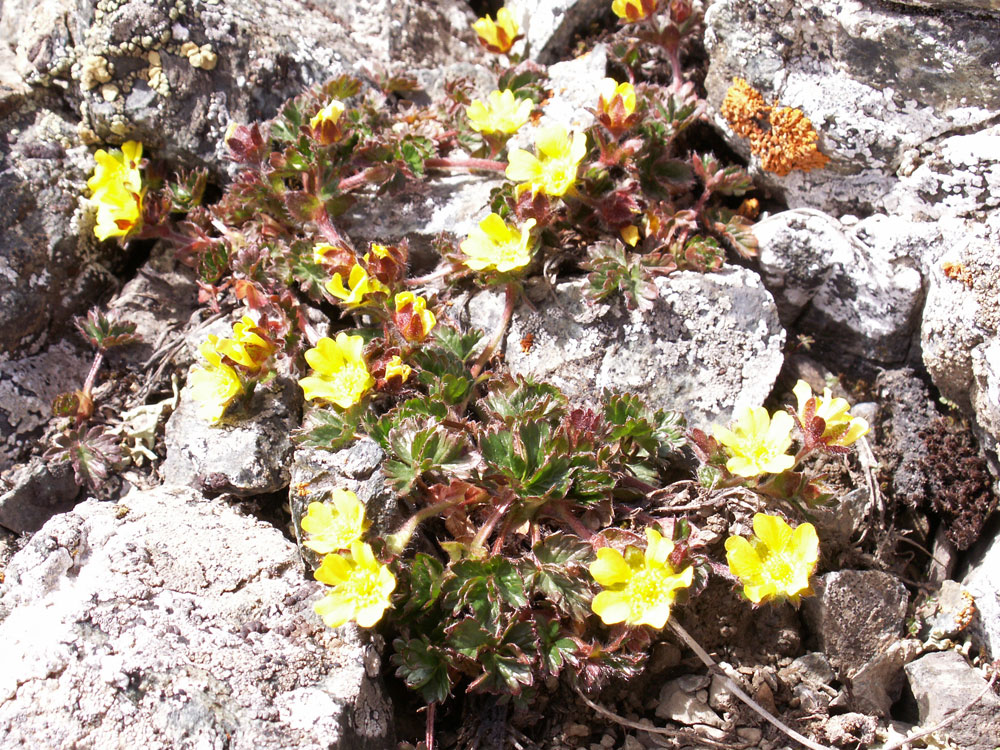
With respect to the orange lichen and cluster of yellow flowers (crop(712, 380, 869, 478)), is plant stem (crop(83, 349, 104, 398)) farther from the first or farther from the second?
the orange lichen

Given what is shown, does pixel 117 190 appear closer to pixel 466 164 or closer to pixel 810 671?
pixel 466 164

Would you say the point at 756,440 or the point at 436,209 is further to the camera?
the point at 436,209

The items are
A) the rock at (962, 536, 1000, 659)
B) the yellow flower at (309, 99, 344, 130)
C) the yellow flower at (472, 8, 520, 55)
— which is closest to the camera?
the rock at (962, 536, 1000, 659)

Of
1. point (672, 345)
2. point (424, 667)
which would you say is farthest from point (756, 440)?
point (424, 667)

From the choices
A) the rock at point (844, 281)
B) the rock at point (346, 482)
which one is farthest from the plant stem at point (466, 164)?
the rock at point (346, 482)

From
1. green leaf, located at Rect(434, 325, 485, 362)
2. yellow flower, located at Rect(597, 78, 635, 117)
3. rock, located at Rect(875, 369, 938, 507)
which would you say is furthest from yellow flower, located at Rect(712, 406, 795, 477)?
yellow flower, located at Rect(597, 78, 635, 117)
